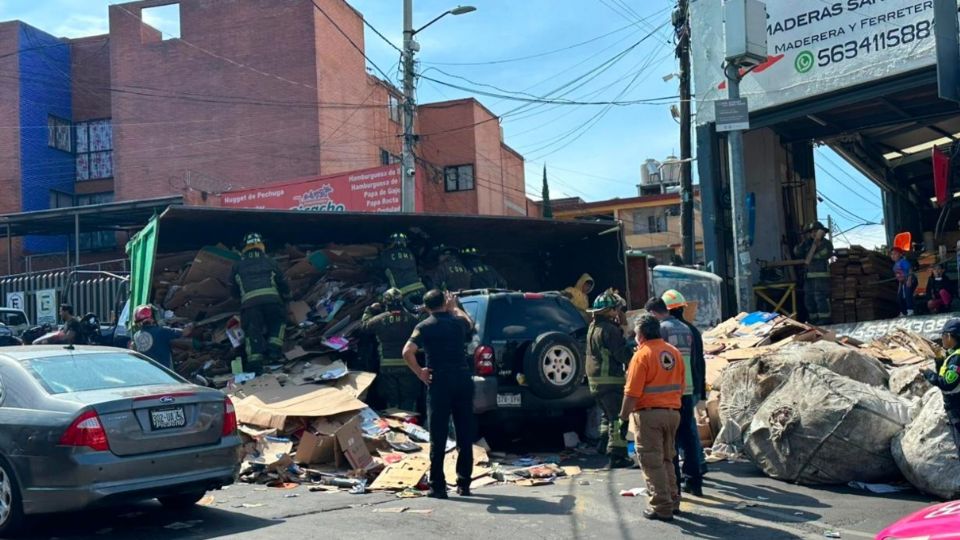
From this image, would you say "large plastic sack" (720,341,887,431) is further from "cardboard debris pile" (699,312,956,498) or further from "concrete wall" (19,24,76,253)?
"concrete wall" (19,24,76,253)

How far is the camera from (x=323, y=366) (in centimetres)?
1193

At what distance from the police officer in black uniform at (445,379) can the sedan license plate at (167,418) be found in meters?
1.88

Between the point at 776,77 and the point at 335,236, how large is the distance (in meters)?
9.99

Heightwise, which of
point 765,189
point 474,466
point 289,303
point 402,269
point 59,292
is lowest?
point 474,466

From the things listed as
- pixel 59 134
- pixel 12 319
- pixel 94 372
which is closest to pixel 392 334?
pixel 94 372

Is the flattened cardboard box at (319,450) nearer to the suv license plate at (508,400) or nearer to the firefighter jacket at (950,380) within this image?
the suv license plate at (508,400)

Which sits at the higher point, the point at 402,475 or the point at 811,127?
the point at 811,127

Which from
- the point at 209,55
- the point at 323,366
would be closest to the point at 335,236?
the point at 323,366

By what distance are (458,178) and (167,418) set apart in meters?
38.8

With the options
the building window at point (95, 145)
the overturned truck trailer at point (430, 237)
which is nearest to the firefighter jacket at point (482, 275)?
the overturned truck trailer at point (430, 237)

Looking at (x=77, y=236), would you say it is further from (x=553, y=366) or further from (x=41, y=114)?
(x=41, y=114)

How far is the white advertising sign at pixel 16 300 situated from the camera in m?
21.8

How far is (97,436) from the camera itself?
21.1ft

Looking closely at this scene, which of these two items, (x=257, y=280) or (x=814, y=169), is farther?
(x=814, y=169)
